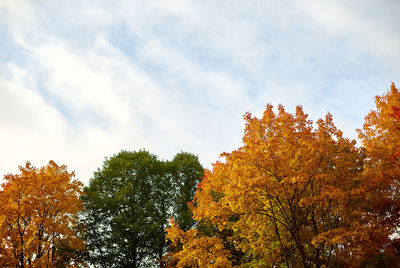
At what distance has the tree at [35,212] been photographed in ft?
52.0

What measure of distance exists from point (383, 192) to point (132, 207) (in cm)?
1972

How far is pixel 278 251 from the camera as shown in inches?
534

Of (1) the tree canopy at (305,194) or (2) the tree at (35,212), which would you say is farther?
(2) the tree at (35,212)

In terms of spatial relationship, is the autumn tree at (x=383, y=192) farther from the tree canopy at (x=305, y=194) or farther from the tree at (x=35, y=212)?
the tree at (x=35, y=212)

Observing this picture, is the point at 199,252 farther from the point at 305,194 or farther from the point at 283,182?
the point at 305,194

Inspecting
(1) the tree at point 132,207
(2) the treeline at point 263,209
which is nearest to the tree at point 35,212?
(2) the treeline at point 263,209

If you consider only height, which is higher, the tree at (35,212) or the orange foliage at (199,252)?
the tree at (35,212)

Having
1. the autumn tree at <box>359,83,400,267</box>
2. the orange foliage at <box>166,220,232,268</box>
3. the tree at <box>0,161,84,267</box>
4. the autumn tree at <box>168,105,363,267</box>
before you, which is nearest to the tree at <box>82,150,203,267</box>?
the tree at <box>0,161,84,267</box>

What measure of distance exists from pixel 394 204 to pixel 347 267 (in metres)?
3.66

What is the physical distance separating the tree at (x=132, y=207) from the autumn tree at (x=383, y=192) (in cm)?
1646

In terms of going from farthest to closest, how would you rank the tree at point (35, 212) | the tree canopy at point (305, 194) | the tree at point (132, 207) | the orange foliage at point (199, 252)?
1. the tree at point (132, 207)
2. the tree at point (35, 212)
3. the orange foliage at point (199, 252)
4. the tree canopy at point (305, 194)

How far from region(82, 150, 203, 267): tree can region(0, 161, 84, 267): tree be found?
466 cm

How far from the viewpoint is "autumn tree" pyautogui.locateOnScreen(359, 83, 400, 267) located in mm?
11461

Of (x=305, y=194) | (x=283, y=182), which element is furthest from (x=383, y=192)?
(x=283, y=182)
